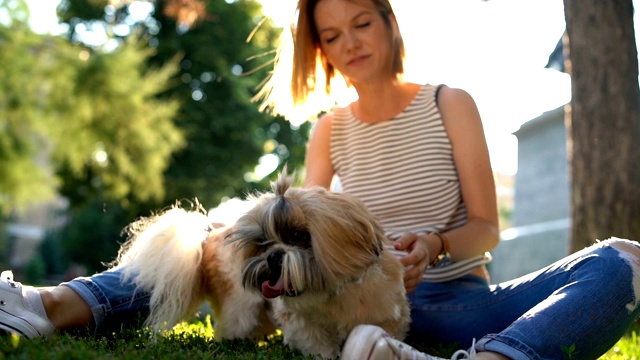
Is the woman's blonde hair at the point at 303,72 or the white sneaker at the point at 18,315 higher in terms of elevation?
Answer: the woman's blonde hair at the point at 303,72

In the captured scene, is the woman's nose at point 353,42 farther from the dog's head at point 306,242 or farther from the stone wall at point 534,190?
the stone wall at point 534,190

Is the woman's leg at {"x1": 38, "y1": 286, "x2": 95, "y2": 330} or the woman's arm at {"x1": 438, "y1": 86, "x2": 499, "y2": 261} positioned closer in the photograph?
the woman's leg at {"x1": 38, "y1": 286, "x2": 95, "y2": 330}

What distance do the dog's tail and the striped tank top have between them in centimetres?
88

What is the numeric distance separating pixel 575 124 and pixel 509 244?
8.99m

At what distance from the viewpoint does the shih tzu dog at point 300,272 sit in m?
2.69

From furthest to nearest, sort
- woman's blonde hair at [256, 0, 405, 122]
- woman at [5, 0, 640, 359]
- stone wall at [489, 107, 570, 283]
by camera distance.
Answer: stone wall at [489, 107, 570, 283], woman's blonde hair at [256, 0, 405, 122], woman at [5, 0, 640, 359]

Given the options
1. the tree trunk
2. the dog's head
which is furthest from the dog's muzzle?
the tree trunk

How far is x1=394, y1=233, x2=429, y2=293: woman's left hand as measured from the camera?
3.00 meters

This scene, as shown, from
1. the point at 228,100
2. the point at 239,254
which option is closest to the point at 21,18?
the point at 228,100

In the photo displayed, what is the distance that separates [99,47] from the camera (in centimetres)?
2011

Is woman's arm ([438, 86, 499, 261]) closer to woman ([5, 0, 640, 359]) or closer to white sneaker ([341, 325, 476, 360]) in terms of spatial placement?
woman ([5, 0, 640, 359])

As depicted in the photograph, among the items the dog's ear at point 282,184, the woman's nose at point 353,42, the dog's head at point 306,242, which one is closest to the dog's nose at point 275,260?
the dog's head at point 306,242

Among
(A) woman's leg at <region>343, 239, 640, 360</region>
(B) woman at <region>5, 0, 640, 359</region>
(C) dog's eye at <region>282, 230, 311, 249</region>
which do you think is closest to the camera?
(A) woman's leg at <region>343, 239, 640, 360</region>

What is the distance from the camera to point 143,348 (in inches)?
104
